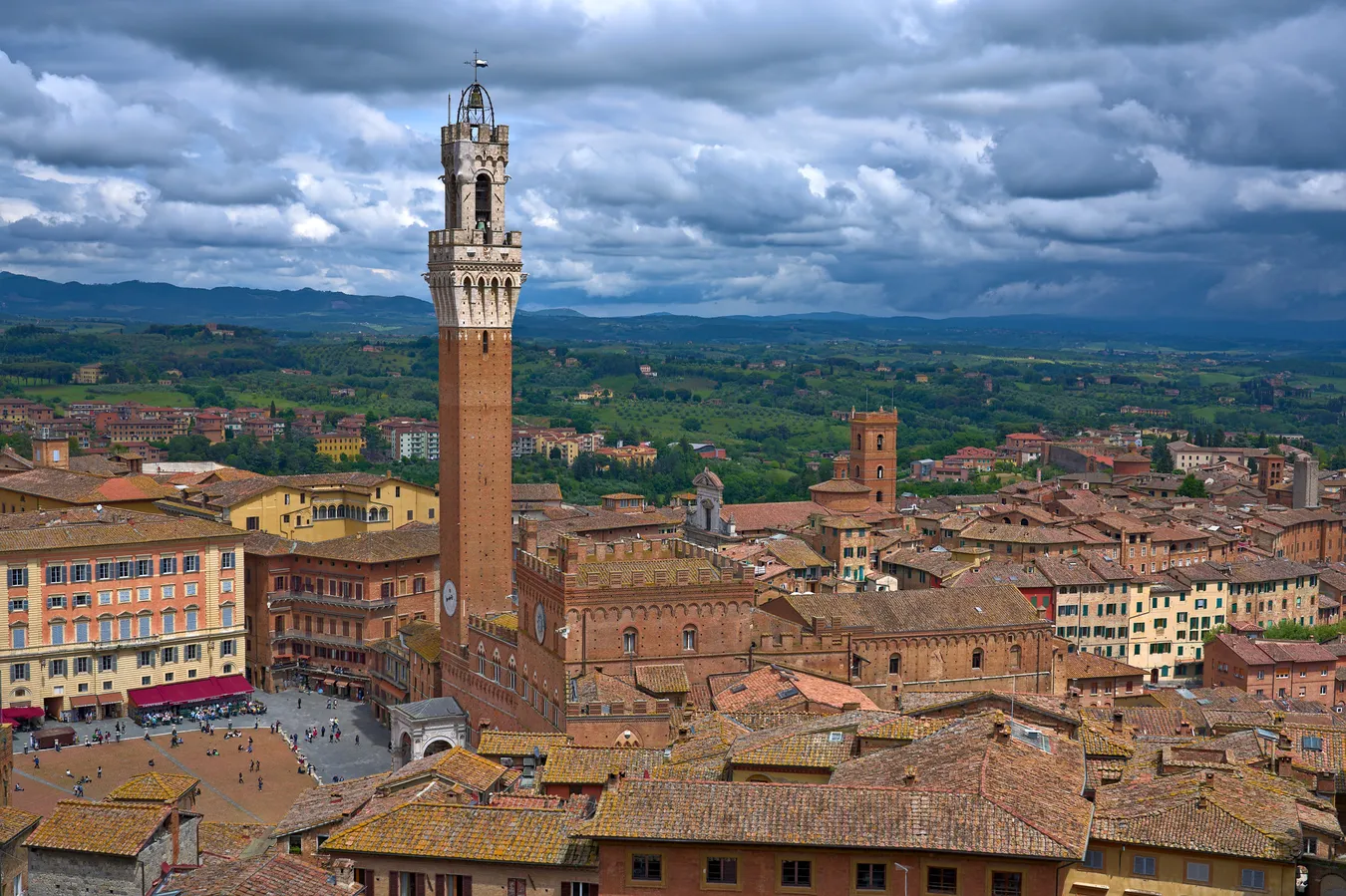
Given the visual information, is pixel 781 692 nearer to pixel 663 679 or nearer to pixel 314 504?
pixel 663 679

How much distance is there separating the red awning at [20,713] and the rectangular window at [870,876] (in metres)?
60.6

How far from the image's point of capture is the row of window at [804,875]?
1033 inches

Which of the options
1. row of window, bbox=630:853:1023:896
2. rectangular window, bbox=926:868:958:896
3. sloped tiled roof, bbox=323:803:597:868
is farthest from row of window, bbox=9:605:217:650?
rectangular window, bbox=926:868:958:896


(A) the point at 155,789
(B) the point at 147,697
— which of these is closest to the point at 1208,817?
(A) the point at 155,789

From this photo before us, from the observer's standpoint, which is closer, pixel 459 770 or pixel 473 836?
pixel 473 836

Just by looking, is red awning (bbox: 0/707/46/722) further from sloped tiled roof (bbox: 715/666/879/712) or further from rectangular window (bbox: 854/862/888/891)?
rectangular window (bbox: 854/862/888/891)

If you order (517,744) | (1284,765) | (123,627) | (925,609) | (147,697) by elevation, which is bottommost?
(147,697)

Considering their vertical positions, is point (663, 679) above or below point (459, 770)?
below

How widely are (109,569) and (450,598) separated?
62.1 ft

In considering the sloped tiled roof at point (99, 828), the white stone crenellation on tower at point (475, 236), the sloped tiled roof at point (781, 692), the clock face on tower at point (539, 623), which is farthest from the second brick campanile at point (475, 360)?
the sloped tiled roof at point (99, 828)

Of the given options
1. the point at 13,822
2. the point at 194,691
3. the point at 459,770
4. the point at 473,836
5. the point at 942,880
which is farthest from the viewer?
the point at 194,691

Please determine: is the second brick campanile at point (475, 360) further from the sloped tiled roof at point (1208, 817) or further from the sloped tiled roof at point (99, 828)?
the sloped tiled roof at point (1208, 817)

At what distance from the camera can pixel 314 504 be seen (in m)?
102

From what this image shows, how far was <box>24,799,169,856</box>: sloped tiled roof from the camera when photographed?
1270 inches
